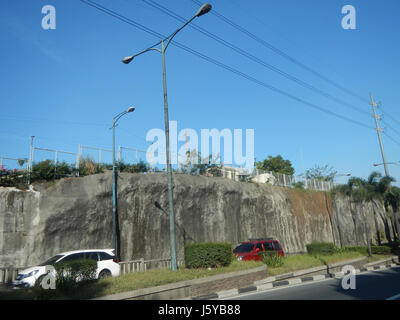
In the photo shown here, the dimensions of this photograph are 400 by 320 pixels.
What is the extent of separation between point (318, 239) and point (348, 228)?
35.3 ft

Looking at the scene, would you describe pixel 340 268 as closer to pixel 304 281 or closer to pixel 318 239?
pixel 304 281

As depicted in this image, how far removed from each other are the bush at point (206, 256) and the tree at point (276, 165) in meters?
60.0

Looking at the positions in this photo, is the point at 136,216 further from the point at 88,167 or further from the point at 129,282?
Answer: the point at 129,282

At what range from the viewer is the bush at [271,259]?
57.5 ft

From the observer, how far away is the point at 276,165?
74.4 metres

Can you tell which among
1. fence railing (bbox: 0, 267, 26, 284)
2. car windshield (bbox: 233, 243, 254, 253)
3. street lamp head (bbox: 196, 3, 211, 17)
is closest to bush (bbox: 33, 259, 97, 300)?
fence railing (bbox: 0, 267, 26, 284)

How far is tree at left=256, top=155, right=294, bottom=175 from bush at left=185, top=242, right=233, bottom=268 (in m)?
60.0

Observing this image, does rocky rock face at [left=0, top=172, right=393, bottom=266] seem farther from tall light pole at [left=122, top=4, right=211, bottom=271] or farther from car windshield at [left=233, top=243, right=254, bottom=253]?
tall light pole at [left=122, top=4, right=211, bottom=271]

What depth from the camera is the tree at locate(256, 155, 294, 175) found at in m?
74.2

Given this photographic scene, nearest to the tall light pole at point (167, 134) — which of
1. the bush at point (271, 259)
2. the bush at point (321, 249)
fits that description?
the bush at point (271, 259)

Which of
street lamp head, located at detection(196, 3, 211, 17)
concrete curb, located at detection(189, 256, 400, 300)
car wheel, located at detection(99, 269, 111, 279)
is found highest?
street lamp head, located at detection(196, 3, 211, 17)

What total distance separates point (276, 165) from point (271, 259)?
192 ft

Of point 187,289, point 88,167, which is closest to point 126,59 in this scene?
point 88,167

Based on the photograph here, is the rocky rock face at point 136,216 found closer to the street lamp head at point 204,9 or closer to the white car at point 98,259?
the white car at point 98,259
